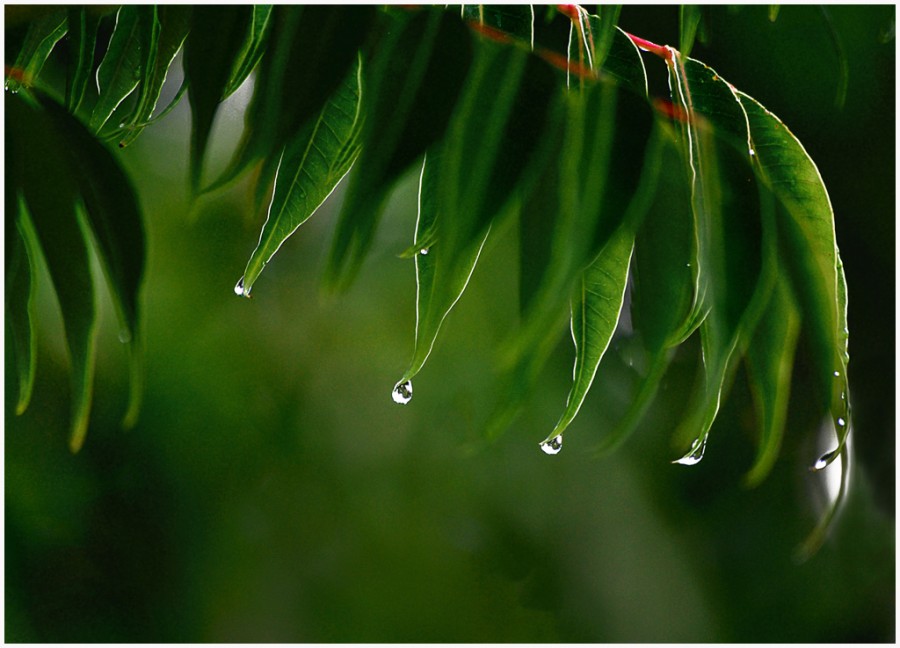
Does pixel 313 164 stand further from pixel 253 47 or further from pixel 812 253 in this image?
pixel 812 253

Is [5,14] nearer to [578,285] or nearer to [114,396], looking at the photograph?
[578,285]

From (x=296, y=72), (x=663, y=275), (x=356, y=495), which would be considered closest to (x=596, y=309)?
(x=663, y=275)

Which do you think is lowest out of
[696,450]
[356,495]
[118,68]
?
[356,495]

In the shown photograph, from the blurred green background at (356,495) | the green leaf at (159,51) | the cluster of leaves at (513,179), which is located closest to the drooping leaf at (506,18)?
the cluster of leaves at (513,179)

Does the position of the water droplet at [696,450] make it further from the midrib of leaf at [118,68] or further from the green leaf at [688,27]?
the midrib of leaf at [118,68]

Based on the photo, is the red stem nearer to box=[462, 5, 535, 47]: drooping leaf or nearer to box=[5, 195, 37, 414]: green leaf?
box=[462, 5, 535, 47]: drooping leaf

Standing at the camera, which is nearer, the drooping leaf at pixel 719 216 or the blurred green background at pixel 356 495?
the drooping leaf at pixel 719 216

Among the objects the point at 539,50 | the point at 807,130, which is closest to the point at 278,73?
the point at 539,50
